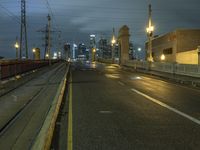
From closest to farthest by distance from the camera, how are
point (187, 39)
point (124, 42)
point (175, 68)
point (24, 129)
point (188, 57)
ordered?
point (24, 129) → point (175, 68) → point (188, 57) → point (187, 39) → point (124, 42)

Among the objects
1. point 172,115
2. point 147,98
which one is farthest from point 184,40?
point 172,115

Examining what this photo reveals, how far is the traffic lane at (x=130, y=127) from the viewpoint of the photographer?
893 centimetres

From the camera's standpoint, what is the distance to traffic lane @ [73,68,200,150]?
893 centimetres

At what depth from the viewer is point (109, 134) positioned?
32.9 ft

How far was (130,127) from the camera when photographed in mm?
10961

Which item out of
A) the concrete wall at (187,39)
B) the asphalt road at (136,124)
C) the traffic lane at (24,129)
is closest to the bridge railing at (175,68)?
the asphalt road at (136,124)

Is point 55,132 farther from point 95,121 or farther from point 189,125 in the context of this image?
point 189,125

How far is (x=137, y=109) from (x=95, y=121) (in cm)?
299

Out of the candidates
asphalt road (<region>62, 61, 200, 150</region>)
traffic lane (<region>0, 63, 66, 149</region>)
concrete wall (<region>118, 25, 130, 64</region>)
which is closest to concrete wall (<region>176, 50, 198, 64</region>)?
concrete wall (<region>118, 25, 130, 64</region>)

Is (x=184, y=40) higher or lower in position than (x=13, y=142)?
higher

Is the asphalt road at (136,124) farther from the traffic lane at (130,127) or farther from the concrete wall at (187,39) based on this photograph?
the concrete wall at (187,39)

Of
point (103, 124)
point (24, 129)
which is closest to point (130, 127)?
point (103, 124)

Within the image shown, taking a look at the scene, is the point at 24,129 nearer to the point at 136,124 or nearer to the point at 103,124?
the point at 103,124

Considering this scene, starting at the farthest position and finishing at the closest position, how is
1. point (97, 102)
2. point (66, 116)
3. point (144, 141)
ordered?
1. point (97, 102)
2. point (66, 116)
3. point (144, 141)
